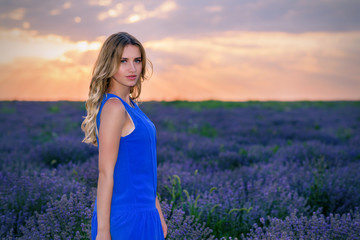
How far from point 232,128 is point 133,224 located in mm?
8693

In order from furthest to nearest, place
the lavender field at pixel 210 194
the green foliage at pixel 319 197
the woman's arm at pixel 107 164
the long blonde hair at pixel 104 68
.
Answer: the green foliage at pixel 319 197
the lavender field at pixel 210 194
the long blonde hair at pixel 104 68
the woman's arm at pixel 107 164

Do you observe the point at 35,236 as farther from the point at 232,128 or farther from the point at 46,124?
the point at 46,124

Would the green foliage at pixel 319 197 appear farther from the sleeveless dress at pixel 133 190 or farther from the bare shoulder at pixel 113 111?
the bare shoulder at pixel 113 111

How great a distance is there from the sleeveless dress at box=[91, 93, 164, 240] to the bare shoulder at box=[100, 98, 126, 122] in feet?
0.19

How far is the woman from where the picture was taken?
4.55 ft

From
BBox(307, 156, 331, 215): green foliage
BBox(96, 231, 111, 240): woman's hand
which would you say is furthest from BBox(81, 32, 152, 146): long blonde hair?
BBox(307, 156, 331, 215): green foliage

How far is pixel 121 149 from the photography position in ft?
4.75

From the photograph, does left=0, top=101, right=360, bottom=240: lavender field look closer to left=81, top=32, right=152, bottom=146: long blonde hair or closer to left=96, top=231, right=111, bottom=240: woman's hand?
left=96, top=231, right=111, bottom=240: woman's hand

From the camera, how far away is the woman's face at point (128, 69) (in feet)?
5.19

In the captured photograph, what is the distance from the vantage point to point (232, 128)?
991 centimetres

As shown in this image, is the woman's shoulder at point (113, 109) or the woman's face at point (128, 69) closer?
the woman's shoulder at point (113, 109)

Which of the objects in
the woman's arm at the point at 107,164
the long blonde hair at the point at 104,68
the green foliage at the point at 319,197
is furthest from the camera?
the green foliage at the point at 319,197

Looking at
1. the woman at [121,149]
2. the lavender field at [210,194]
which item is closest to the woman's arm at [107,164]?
the woman at [121,149]

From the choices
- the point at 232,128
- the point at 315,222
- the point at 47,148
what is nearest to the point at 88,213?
the point at 315,222
